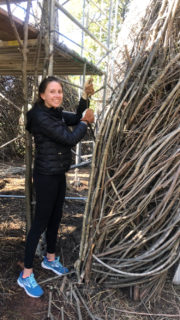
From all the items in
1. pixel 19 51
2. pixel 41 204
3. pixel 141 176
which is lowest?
pixel 41 204

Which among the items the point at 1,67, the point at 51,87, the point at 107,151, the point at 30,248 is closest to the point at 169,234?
the point at 107,151

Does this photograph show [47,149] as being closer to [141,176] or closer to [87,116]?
[87,116]

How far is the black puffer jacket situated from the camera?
182 centimetres

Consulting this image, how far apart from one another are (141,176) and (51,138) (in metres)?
0.71

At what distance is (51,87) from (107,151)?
0.63m

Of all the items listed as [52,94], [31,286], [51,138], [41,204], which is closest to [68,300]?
[31,286]

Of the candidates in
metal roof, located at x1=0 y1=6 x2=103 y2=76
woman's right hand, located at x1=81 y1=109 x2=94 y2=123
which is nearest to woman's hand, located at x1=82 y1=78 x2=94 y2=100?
woman's right hand, located at x1=81 y1=109 x2=94 y2=123

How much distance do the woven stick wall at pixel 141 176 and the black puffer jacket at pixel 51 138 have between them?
23 cm

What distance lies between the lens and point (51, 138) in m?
1.86

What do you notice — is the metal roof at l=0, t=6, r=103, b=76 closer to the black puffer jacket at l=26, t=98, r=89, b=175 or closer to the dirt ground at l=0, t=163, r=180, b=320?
the black puffer jacket at l=26, t=98, r=89, b=175

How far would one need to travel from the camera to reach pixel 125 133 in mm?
2027

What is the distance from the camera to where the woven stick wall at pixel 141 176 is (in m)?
1.90

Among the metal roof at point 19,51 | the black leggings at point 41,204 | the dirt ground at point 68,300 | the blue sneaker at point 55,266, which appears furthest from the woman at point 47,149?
the metal roof at point 19,51

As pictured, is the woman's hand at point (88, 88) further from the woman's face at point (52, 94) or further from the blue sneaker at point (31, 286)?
the blue sneaker at point (31, 286)
